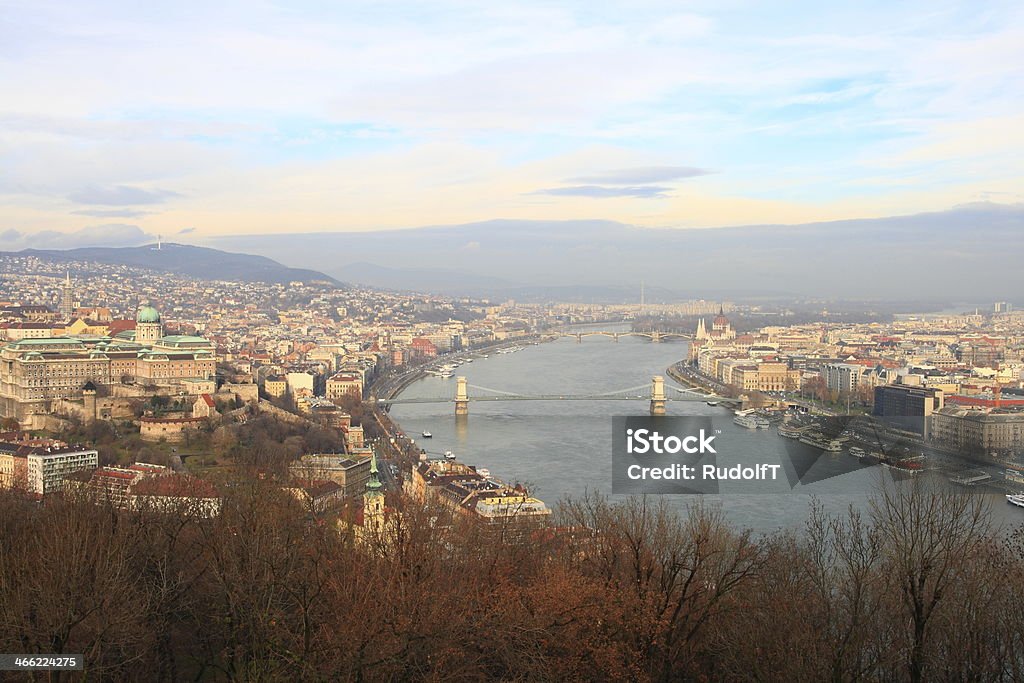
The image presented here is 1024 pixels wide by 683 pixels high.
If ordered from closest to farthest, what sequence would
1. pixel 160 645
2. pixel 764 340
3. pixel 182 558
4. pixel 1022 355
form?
pixel 160 645 < pixel 182 558 < pixel 1022 355 < pixel 764 340

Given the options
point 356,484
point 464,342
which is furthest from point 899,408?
point 464,342

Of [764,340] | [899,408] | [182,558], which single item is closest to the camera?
[182,558]

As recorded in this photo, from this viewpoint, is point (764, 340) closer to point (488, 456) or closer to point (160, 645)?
point (488, 456)

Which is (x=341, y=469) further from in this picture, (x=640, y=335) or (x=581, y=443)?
(x=640, y=335)

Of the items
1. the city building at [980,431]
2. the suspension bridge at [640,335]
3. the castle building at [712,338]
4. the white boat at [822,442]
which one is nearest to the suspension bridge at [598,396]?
the white boat at [822,442]

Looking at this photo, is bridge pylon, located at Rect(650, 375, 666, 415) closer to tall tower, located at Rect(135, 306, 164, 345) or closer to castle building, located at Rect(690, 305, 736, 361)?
tall tower, located at Rect(135, 306, 164, 345)

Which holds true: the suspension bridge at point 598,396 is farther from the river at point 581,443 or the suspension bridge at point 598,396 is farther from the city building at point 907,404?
the city building at point 907,404

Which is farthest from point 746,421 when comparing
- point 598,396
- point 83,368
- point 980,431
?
point 83,368
